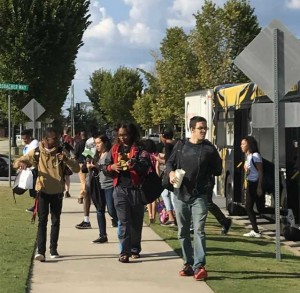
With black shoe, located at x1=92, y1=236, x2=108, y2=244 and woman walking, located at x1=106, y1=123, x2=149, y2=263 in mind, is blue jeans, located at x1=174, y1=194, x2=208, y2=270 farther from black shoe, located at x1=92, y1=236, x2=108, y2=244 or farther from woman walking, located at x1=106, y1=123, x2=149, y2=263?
black shoe, located at x1=92, y1=236, x2=108, y2=244

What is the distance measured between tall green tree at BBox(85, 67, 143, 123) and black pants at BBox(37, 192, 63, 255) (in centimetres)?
7395

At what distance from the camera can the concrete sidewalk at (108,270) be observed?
244 inches

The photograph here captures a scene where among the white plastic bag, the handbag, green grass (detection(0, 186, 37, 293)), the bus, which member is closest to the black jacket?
the handbag

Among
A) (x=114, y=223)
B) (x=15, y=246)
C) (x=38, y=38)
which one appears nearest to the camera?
(x=15, y=246)

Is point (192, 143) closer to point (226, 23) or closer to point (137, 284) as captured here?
point (137, 284)

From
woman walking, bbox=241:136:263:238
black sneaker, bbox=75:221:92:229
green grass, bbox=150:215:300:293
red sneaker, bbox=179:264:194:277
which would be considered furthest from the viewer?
black sneaker, bbox=75:221:92:229

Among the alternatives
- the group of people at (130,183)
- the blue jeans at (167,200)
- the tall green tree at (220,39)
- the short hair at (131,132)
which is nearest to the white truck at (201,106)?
the blue jeans at (167,200)

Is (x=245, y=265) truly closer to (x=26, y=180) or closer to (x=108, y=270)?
(x=108, y=270)

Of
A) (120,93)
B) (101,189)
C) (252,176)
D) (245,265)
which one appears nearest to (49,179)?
(101,189)

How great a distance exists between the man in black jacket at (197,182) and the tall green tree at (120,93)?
75.0m

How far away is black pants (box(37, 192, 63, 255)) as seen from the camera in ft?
24.7

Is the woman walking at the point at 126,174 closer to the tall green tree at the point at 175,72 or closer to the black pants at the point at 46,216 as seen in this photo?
the black pants at the point at 46,216

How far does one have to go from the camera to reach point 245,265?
7383 millimetres

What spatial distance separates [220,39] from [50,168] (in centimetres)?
3157
